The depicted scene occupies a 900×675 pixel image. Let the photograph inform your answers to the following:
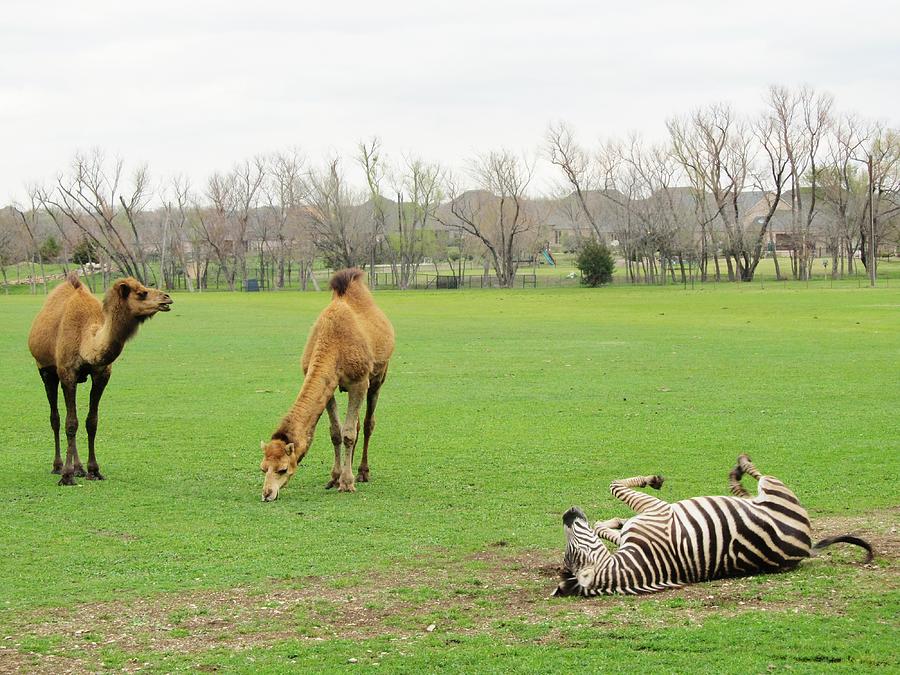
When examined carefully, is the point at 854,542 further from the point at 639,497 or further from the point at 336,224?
the point at 336,224

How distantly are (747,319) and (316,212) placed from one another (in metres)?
68.6

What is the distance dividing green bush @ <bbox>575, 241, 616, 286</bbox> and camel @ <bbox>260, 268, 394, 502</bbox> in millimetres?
72281

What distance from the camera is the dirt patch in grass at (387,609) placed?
6414mm

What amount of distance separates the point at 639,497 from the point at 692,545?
71 cm

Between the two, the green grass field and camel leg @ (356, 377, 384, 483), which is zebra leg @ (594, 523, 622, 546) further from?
camel leg @ (356, 377, 384, 483)

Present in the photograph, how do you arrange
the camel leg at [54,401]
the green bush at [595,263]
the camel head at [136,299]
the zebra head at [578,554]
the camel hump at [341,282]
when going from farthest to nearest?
the green bush at [595,263]
the camel leg at [54,401]
the camel hump at [341,282]
the camel head at [136,299]
the zebra head at [578,554]

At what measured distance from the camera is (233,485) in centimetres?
1175

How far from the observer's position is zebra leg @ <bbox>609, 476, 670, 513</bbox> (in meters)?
7.77

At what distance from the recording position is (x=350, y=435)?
1137 cm

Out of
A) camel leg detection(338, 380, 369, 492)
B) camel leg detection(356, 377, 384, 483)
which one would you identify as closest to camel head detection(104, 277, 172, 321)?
camel leg detection(338, 380, 369, 492)

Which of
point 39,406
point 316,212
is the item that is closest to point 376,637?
point 39,406

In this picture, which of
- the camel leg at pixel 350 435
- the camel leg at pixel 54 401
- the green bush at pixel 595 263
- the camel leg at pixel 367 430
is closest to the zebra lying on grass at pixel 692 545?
the camel leg at pixel 350 435

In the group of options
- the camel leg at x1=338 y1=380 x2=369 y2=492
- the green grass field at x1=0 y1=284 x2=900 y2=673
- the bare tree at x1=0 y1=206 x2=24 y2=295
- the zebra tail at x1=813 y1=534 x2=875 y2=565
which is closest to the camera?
the green grass field at x1=0 y1=284 x2=900 y2=673

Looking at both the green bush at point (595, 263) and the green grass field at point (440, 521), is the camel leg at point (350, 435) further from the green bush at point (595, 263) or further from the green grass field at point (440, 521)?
the green bush at point (595, 263)
